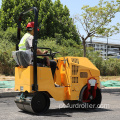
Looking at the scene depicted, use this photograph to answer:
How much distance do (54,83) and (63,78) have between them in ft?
1.14

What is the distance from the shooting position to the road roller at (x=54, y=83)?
6.79m

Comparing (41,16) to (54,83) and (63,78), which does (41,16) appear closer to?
(63,78)

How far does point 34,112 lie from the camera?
681 cm

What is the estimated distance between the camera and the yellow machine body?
6863mm

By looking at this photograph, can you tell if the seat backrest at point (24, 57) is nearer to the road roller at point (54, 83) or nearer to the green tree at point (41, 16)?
the road roller at point (54, 83)

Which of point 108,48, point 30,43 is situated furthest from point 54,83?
point 108,48

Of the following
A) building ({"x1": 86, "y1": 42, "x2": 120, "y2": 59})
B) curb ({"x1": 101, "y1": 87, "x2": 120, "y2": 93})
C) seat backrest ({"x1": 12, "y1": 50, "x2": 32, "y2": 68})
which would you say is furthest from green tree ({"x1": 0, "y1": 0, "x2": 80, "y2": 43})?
building ({"x1": 86, "y1": 42, "x2": 120, "y2": 59})

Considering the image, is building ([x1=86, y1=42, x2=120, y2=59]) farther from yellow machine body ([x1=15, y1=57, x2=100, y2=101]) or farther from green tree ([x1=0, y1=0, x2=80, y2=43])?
yellow machine body ([x1=15, y1=57, x2=100, y2=101])

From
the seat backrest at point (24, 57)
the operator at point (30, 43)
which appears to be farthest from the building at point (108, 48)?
the seat backrest at point (24, 57)

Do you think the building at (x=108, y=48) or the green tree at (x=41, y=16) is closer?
the green tree at (x=41, y=16)

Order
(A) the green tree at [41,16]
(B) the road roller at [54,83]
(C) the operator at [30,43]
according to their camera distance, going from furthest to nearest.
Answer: (A) the green tree at [41,16]
(C) the operator at [30,43]
(B) the road roller at [54,83]

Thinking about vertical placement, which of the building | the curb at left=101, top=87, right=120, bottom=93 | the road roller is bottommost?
the curb at left=101, top=87, right=120, bottom=93

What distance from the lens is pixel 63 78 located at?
25.0ft

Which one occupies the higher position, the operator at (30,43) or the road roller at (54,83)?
the operator at (30,43)
